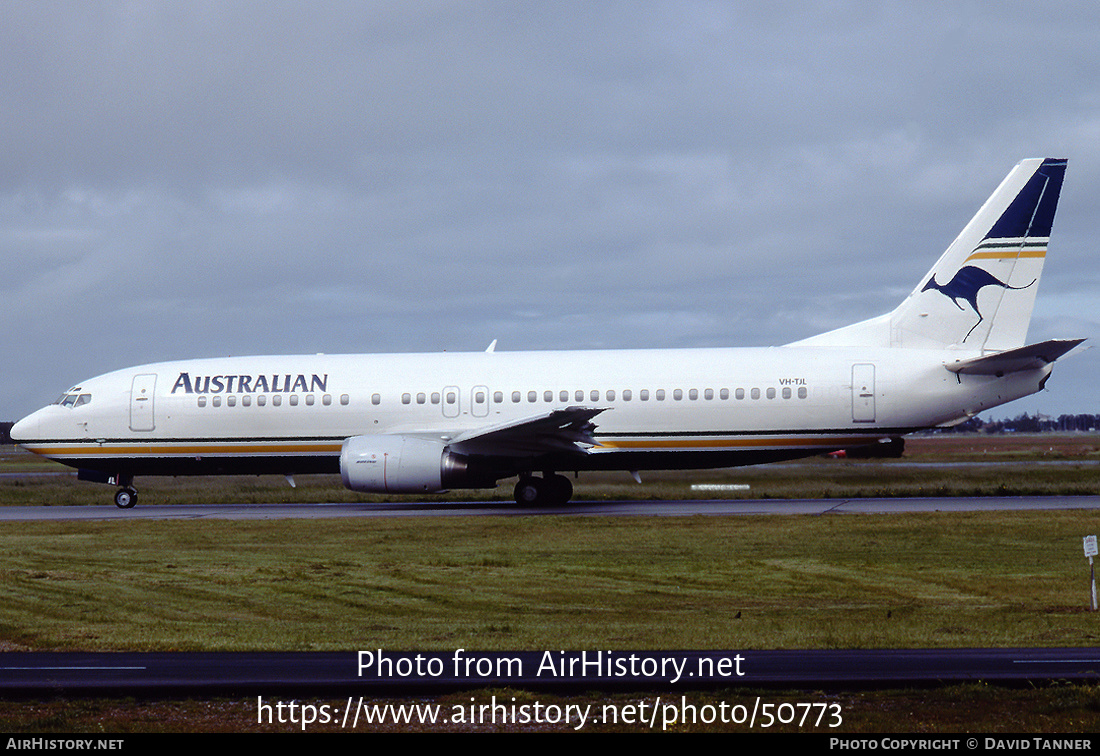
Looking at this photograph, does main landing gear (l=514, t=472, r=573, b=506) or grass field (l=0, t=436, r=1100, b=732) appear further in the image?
main landing gear (l=514, t=472, r=573, b=506)

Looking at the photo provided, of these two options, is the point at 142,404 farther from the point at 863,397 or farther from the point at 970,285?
the point at 970,285

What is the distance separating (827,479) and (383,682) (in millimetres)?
22216

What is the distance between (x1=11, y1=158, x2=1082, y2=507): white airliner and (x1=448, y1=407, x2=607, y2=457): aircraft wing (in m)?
0.06

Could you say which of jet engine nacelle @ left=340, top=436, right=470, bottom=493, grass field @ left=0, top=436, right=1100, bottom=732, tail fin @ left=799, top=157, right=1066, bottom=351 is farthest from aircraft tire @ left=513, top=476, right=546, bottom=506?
tail fin @ left=799, top=157, right=1066, bottom=351

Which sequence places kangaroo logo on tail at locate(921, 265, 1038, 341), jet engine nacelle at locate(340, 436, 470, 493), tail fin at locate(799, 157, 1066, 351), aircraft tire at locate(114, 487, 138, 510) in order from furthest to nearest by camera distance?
1. aircraft tire at locate(114, 487, 138, 510)
2. kangaroo logo on tail at locate(921, 265, 1038, 341)
3. tail fin at locate(799, 157, 1066, 351)
4. jet engine nacelle at locate(340, 436, 470, 493)

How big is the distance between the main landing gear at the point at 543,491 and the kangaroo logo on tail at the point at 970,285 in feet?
35.4

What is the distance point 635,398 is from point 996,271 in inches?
375

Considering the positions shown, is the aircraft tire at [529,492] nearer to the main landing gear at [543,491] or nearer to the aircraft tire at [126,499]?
the main landing gear at [543,491]

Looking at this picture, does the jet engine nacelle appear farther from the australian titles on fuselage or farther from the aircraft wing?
the australian titles on fuselage

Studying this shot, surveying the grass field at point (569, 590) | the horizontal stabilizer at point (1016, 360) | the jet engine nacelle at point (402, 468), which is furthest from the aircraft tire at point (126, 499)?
the horizontal stabilizer at point (1016, 360)

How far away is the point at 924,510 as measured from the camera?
24.0 m

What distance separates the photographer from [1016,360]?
25.4 meters

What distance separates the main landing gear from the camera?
2783 cm

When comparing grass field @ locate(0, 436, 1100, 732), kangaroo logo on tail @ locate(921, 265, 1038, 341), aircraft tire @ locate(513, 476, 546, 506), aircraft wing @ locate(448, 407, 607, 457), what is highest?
kangaroo logo on tail @ locate(921, 265, 1038, 341)
